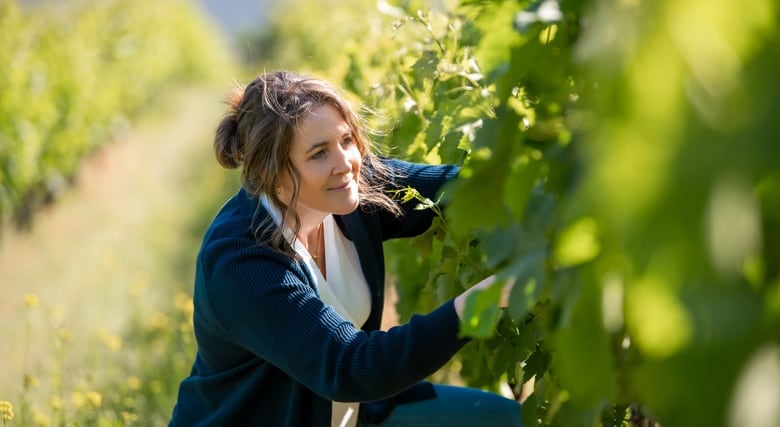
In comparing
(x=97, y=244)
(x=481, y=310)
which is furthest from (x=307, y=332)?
(x=97, y=244)

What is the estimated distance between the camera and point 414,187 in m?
2.34

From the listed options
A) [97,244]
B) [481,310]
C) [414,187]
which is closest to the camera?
[481,310]

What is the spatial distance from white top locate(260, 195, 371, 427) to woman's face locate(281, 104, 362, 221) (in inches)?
4.2

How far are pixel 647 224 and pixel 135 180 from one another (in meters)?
10.0

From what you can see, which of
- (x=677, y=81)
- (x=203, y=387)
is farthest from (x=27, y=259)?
(x=677, y=81)

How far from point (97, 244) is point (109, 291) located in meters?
1.60

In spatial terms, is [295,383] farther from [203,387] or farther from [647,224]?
[647,224]

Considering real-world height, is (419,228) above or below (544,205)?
below

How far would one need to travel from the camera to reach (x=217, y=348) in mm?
2213

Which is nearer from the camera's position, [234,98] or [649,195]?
[649,195]

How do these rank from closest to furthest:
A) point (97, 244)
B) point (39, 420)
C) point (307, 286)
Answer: point (307, 286)
point (39, 420)
point (97, 244)

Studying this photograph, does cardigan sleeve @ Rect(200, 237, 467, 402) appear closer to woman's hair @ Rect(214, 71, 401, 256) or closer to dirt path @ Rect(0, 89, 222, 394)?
woman's hair @ Rect(214, 71, 401, 256)

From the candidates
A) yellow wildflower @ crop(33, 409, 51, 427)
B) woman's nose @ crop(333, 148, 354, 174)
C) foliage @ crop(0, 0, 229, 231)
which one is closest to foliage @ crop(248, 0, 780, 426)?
woman's nose @ crop(333, 148, 354, 174)

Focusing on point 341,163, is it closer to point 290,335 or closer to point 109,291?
point 290,335
